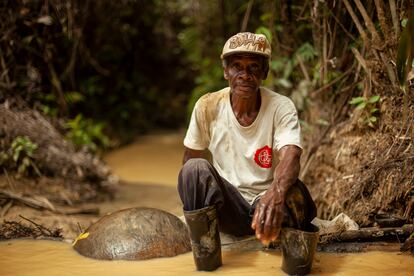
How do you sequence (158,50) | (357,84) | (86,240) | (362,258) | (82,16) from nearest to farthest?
1. (362,258)
2. (86,240)
3. (357,84)
4. (82,16)
5. (158,50)

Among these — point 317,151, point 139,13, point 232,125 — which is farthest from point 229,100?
point 139,13

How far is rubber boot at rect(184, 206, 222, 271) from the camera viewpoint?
2.69m

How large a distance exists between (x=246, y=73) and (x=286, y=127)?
403mm

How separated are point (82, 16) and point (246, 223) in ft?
13.8

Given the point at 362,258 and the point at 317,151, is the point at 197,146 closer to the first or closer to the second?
the point at 362,258

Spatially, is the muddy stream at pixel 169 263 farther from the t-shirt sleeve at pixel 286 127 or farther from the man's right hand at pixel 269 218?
the t-shirt sleeve at pixel 286 127

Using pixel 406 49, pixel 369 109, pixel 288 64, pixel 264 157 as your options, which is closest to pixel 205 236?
pixel 264 157

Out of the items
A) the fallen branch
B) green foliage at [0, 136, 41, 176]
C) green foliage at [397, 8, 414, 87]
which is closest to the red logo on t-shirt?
the fallen branch

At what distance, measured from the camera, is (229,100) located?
315 centimetres

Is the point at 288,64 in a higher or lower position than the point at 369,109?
higher

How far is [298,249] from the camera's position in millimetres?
2641

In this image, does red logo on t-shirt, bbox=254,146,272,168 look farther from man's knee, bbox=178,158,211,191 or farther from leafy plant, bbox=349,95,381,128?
leafy plant, bbox=349,95,381,128

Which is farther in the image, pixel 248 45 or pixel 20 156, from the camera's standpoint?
pixel 20 156

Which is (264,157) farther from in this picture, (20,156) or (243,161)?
(20,156)
